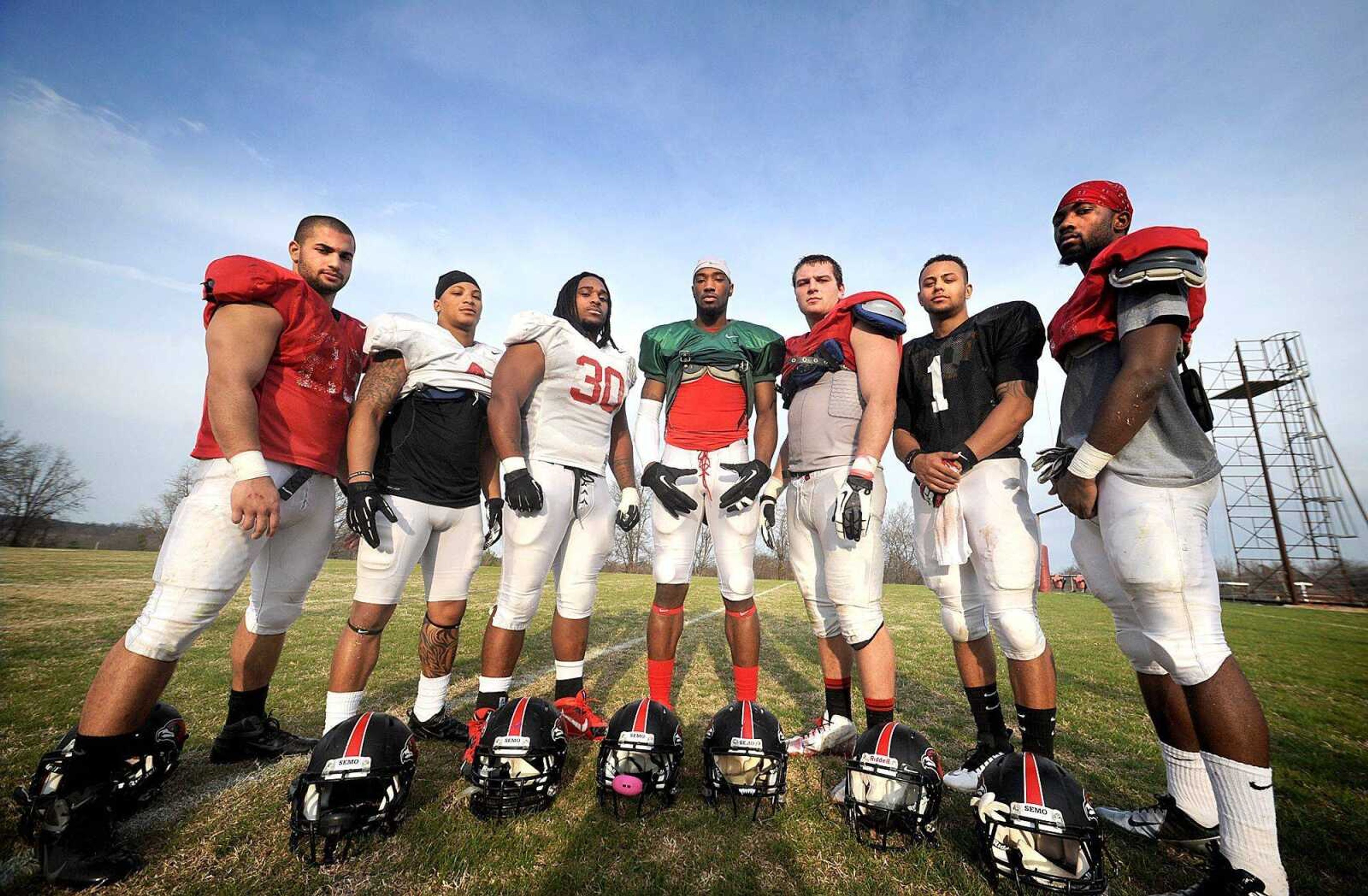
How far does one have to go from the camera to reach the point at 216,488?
2750 millimetres

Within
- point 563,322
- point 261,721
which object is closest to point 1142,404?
point 563,322

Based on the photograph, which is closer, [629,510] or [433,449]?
[433,449]

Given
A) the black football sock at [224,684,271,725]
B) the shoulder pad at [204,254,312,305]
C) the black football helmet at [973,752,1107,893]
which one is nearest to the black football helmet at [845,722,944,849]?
the black football helmet at [973,752,1107,893]

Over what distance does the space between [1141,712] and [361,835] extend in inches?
261

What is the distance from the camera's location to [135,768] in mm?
2660

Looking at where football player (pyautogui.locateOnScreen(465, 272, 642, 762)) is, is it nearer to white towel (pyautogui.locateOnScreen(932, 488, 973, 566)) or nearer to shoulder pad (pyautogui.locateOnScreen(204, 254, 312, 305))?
shoulder pad (pyautogui.locateOnScreen(204, 254, 312, 305))

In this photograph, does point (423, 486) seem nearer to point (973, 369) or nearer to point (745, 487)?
point (745, 487)

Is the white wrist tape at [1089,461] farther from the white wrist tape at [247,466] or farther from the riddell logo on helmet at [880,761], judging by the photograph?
the white wrist tape at [247,466]

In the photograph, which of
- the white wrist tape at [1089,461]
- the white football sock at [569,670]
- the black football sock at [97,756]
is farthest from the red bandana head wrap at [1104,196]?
the black football sock at [97,756]

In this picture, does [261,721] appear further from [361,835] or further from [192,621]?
[361,835]

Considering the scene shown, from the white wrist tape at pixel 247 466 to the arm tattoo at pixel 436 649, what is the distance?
5.69 feet

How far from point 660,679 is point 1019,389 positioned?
3.15m

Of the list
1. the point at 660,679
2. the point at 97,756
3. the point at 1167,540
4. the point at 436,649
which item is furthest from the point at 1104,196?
the point at 97,756

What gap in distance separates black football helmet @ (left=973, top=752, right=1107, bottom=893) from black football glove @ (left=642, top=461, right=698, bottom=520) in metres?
2.41
